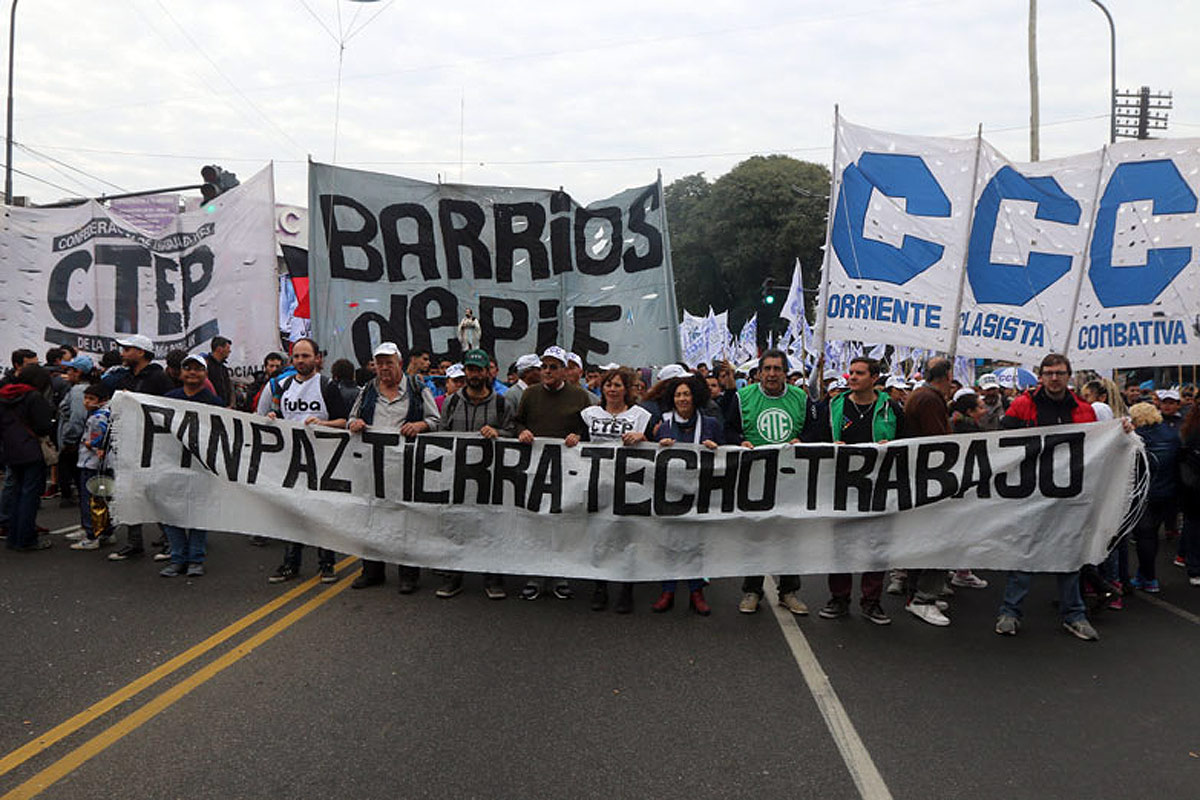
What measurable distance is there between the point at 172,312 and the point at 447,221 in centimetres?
362

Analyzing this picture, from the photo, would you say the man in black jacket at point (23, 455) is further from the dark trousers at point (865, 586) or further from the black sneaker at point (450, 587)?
the dark trousers at point (865, 586)

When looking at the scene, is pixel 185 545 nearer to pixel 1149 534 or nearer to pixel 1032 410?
pixel 1032 410

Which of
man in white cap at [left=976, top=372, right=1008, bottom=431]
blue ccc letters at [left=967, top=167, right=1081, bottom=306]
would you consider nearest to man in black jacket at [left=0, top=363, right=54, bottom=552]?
blue ccc letters at [left=967, top=167, right=1081, bottom=306]

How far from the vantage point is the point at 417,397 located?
256 inches

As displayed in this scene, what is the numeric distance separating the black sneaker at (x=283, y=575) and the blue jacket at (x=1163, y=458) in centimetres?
691

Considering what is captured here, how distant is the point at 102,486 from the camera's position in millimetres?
6859

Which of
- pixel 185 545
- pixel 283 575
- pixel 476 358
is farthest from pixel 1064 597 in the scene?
pixel 185 545

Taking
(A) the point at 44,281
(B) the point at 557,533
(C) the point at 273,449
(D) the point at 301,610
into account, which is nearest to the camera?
(D) the point at 301,610

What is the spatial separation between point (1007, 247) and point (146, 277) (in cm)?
910

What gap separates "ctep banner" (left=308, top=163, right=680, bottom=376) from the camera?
7520mm

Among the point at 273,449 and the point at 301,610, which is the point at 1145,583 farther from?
the point at 273,449

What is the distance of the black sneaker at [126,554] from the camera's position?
6918mm

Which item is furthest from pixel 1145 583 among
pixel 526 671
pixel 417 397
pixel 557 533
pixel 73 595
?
pixel 73 595

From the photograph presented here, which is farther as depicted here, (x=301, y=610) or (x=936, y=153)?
(x=936, y=153)
